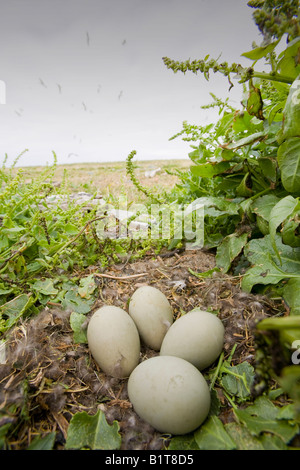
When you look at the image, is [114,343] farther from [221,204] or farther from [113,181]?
[113,181]

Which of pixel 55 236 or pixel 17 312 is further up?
pixel 55 236

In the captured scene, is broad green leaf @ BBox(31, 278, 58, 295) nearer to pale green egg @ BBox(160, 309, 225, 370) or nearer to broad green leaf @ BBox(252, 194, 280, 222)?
pale green egg @ BBox(160, 309, 225, 370)

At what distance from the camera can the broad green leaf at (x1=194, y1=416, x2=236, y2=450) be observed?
2.54ft

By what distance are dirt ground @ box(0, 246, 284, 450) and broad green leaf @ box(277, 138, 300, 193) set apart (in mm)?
526

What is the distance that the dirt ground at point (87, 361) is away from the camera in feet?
2.84

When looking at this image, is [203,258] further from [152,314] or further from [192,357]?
[192,357]

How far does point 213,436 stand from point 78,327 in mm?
675

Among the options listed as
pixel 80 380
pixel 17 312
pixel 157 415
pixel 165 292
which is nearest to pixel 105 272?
pixel 165 292

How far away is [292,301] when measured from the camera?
1070 mm

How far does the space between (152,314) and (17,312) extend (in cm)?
65

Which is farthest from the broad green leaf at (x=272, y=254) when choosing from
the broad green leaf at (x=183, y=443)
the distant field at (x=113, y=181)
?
the distant field at (x=113, y=181)

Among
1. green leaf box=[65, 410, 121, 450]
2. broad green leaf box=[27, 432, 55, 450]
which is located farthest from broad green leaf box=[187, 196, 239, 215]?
broad green leaf box=[27, 432, 55, 450]

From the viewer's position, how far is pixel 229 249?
1.48 meters

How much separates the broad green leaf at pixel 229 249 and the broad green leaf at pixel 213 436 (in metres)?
0.77
